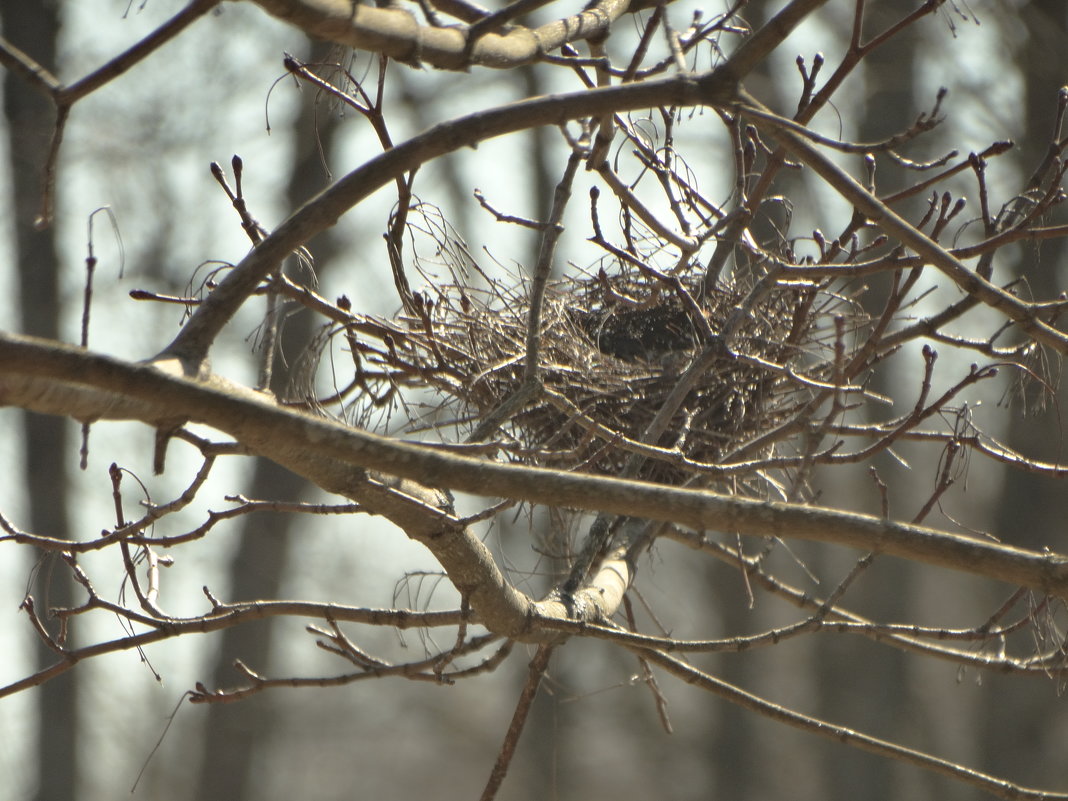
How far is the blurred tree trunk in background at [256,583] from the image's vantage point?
8.69m

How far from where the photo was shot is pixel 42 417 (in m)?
7.68

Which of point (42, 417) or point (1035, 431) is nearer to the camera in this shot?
point (42, 417)

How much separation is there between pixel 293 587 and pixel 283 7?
870 centimetres

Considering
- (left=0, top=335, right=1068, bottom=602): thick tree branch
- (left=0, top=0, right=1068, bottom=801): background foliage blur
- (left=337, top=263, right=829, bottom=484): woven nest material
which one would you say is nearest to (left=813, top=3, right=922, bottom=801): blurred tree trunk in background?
(left=0, top=0, right=1068, bottom=801): background foliage blur

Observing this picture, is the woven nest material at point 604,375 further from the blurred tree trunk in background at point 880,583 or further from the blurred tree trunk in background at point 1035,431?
the blurred tree trunk in background at point 880,583

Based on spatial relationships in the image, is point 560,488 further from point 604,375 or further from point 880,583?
point 880,583

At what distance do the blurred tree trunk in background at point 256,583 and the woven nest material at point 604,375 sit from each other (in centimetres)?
618

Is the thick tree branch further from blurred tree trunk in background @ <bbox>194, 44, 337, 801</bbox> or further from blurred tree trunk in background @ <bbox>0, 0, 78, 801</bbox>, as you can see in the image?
blurred tree trunk in background @ <bbox>194, 44, 337, 801</bbox>

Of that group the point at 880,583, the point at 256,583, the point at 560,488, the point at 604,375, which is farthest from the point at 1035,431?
the point at 560,488

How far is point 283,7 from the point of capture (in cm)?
137

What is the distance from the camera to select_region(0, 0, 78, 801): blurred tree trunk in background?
7586 mm

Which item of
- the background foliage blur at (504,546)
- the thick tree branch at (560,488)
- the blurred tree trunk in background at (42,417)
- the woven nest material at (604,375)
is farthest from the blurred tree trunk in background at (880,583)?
the thick tree branch at (560,488)

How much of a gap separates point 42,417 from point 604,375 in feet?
20.7

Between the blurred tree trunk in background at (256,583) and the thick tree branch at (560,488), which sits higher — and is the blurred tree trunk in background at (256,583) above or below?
above
